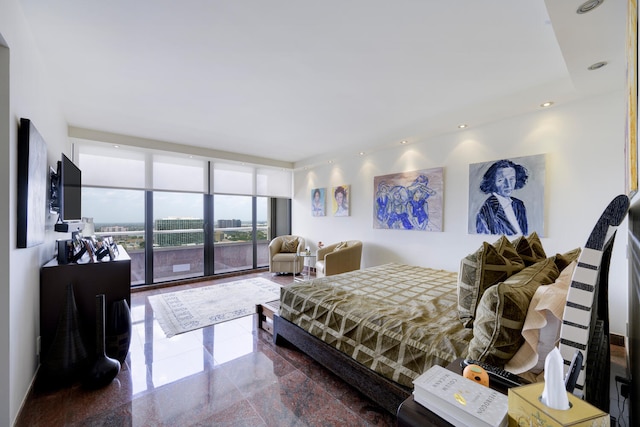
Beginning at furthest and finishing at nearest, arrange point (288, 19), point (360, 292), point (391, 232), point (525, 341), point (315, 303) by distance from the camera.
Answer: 1. point (391, 232)
2. point (360, 292)
3. point (315, 303)
4. point (288, 19)
5. point (525, 341)

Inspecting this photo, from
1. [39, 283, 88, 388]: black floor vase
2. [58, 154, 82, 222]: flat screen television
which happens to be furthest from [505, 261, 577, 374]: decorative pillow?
[58, 154, 82, 222]: flat screen television

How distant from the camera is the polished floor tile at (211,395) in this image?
1.74 meters

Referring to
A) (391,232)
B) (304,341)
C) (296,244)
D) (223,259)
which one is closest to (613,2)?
(304,341)

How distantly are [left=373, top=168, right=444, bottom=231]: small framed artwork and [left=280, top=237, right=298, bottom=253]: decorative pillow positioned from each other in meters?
2.14

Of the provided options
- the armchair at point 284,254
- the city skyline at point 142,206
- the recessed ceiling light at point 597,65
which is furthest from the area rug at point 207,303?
the recessed ceiling light at point 597,65

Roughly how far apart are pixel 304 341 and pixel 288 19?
2526mm

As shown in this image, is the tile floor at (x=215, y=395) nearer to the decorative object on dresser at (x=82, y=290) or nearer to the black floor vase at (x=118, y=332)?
the black floor vase at (x=118, y=332)

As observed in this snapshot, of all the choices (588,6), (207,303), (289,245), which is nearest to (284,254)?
(289,245)

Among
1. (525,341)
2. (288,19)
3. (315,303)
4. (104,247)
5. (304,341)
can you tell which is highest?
(288,19)

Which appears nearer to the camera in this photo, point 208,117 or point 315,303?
point 315,303

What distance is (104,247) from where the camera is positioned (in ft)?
8.98

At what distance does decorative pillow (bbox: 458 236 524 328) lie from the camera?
1558 millimetres

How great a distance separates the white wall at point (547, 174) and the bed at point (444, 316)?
1.15 m

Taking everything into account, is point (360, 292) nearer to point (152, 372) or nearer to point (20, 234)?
point (152, 372)
